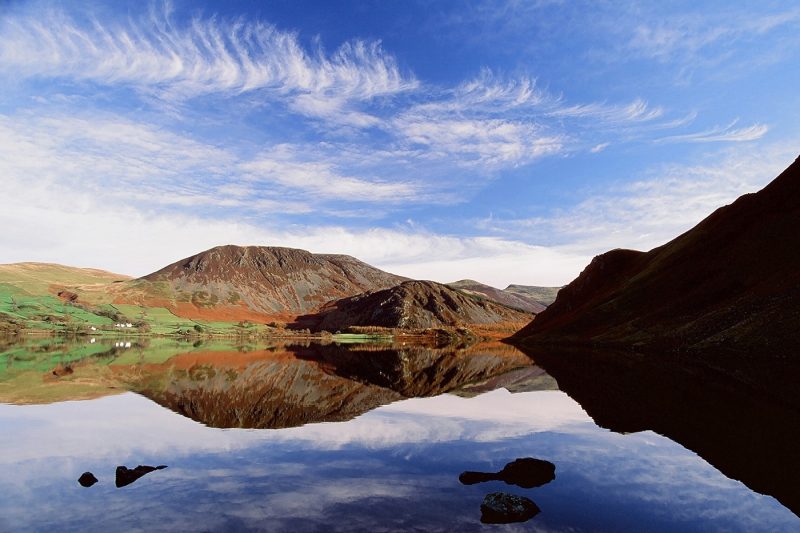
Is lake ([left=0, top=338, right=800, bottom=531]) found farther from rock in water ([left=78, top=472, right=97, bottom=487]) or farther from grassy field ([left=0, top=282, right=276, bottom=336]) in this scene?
grassy field ([left=0, top=282, right=276, bottom=336])

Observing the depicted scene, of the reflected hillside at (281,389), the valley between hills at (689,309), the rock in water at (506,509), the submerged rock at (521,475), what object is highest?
the valley between hills at (689,309)

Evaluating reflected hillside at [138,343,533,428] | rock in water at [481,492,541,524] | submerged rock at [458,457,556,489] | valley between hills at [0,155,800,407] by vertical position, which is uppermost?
valley between hills at [0,155,800,407]

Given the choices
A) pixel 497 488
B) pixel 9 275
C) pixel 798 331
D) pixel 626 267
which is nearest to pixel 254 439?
pixel 497 488

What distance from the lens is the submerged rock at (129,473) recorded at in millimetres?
14267

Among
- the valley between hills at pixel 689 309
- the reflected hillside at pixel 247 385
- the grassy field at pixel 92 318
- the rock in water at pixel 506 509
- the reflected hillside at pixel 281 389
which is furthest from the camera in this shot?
the grassy field at pixel 92 318

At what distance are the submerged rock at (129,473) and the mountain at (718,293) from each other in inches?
1980

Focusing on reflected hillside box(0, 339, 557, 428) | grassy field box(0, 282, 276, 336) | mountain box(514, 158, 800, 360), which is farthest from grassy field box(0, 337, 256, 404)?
grassy field box(0, 282, 276, 336)

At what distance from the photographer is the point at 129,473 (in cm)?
1476

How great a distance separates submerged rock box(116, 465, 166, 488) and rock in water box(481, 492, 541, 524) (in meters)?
11.2

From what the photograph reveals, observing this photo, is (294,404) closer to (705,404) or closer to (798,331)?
(705,404)

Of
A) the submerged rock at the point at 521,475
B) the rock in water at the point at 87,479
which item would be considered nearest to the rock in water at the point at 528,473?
the submerged rock at the point at 521,475

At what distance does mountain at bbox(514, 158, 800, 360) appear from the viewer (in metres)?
55.0

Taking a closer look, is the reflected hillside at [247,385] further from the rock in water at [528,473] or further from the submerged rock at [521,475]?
the rock in water at [528,473]

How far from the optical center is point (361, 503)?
507 inches
